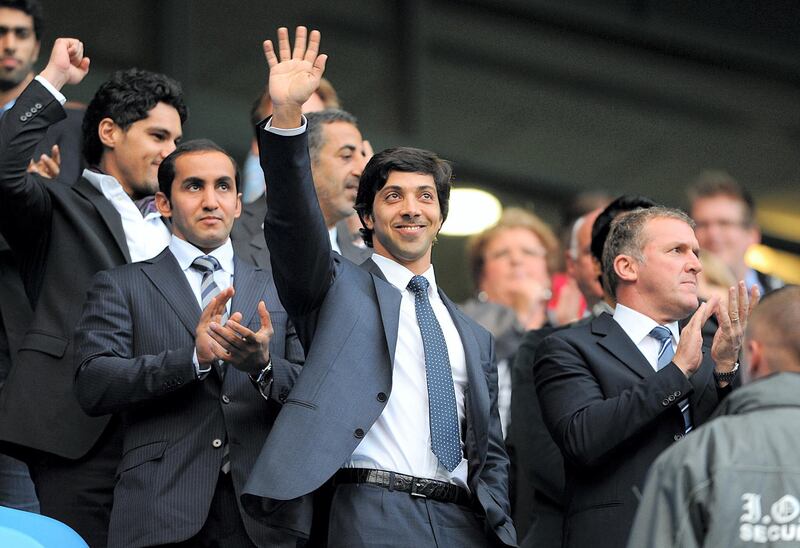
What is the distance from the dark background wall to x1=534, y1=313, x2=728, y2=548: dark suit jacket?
476cm

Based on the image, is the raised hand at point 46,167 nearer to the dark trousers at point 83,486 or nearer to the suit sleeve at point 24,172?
the suit sleeve at point 24,172

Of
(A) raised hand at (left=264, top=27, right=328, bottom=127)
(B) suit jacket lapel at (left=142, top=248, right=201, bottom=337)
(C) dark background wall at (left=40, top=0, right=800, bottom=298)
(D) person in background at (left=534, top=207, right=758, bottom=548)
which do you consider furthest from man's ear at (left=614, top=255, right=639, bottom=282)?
(C) dark background wall at (left=40, top=0, right=800, bottom=298)

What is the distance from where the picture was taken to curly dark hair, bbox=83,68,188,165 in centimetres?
570

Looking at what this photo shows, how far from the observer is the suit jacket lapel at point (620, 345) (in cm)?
505

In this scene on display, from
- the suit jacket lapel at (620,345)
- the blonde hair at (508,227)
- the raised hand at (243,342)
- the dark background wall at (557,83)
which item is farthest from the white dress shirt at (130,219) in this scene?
the dark background wall at (557,83)

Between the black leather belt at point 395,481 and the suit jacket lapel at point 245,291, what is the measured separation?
0.67 metres

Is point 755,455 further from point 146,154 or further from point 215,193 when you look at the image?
point 146,154

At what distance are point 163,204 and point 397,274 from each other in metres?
0.93

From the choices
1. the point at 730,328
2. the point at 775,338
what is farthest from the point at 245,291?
the point at 775,338

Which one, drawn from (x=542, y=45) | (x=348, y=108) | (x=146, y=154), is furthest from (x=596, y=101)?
(x=146, y=154)

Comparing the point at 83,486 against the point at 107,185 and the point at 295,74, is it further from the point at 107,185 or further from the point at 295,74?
the point at 295,74

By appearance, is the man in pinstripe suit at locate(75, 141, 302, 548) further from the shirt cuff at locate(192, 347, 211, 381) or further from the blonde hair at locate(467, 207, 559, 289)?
the blonde hair at locate(467, 207, 559, 289)

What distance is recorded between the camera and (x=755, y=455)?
3.66m

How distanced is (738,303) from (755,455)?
130cm
